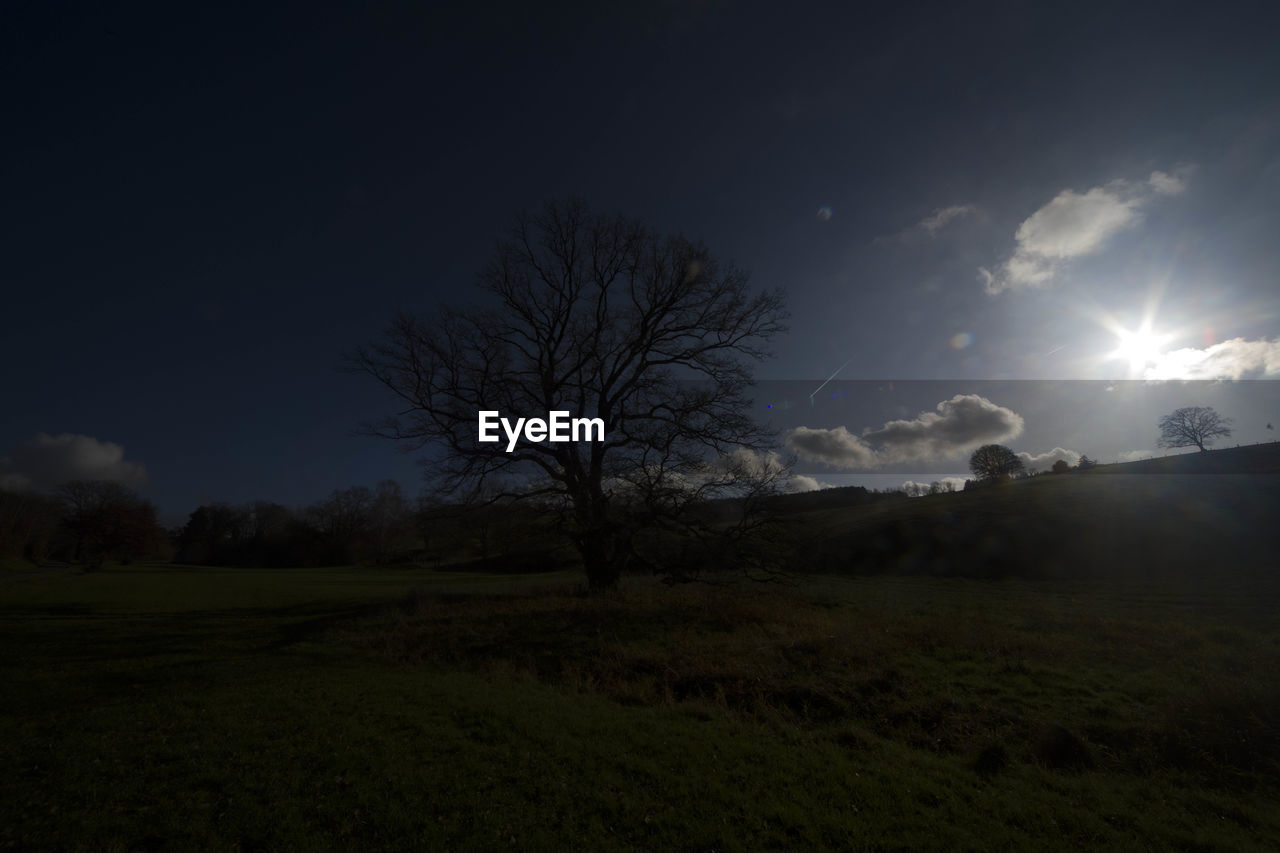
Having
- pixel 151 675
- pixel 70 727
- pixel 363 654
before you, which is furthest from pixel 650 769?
pixel 151 675

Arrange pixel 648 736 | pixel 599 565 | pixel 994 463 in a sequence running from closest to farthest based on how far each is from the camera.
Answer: pixel 648 736 < pixel 599 565 < pixel 994 463

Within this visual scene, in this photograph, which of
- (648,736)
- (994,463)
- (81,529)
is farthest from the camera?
(994,463)

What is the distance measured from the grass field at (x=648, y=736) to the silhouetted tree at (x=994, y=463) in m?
67.0

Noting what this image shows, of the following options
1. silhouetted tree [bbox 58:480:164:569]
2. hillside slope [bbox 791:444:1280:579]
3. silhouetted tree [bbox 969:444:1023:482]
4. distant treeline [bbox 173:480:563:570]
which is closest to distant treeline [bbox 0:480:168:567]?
silhouetted tree [bbox 58:480:164:569]

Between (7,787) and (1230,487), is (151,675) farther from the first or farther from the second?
(1230,487)

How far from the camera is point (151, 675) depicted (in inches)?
Result: 416

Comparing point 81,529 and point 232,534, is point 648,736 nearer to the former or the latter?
point 81,529

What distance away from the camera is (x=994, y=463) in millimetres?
73750

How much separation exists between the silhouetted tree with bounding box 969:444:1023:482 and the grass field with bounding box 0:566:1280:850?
67.0m

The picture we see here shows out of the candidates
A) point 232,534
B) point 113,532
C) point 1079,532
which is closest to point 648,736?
point 1079,532

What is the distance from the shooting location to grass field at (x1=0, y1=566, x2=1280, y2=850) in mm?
4926

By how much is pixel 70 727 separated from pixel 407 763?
567 centimetres

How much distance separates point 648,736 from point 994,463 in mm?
84413

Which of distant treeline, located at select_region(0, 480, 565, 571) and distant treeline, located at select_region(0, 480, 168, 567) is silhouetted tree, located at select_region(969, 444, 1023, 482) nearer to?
distant treeline, located at select_region(0, 480, 565, 571)
